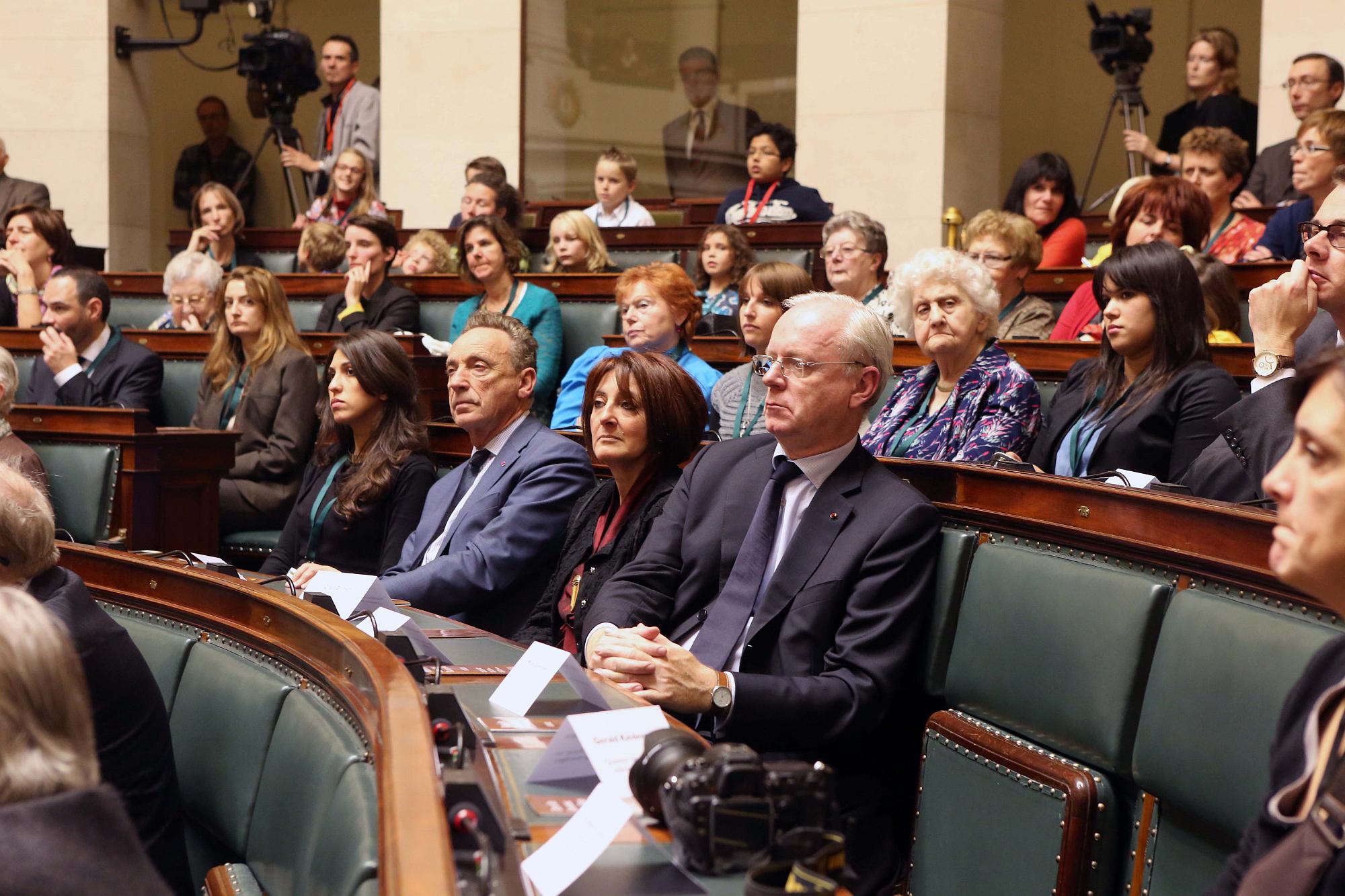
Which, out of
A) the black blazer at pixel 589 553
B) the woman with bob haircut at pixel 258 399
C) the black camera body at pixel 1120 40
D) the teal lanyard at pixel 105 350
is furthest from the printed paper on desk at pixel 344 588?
the black camera body at pixel 1120 40

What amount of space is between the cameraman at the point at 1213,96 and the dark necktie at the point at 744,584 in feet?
15.0

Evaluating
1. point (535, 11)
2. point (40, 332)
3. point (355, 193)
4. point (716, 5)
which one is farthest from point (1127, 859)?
point (716, 5)

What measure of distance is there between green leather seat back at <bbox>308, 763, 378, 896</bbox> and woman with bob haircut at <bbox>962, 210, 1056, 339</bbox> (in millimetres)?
3129

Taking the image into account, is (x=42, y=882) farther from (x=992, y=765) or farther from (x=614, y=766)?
(x=992, y=765)

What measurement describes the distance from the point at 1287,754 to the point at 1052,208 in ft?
14.1

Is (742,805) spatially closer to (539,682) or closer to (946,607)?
(539,682)

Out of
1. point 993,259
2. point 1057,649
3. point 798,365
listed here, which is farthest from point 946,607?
point 993,259

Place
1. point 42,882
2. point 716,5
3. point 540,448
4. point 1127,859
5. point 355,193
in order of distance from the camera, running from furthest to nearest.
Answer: point 716,5 < point 355,193 < point 540,448 < point 1127,859 < point 42,882

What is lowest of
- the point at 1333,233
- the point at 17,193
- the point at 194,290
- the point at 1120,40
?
the point at 194,290

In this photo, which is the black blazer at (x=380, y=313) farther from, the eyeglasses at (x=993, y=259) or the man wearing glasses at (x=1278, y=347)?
the man wearing glasses at (x=1278, y=347)

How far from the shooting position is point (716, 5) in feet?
37.2

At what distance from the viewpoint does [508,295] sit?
529 cm

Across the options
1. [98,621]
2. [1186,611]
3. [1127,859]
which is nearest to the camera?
[1186,611]

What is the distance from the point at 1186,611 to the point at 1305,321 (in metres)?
1.07
